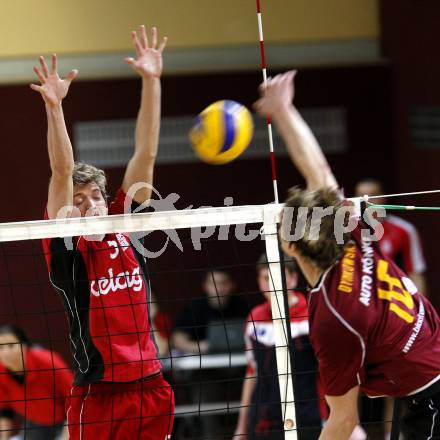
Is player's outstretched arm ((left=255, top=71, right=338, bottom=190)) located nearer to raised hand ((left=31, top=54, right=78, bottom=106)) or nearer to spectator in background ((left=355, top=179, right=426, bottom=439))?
raised hand ((left=31, top=54, right=78, bottom=106))

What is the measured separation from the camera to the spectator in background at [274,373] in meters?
5.61

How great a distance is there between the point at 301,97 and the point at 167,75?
123 centimetres

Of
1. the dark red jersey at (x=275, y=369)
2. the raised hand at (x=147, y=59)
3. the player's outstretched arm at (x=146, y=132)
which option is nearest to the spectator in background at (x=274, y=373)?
the dark red jersey at (x=275, y=369)

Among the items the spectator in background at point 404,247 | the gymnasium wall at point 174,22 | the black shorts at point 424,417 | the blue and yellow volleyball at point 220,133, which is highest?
the gymnasium wall at point 174,22

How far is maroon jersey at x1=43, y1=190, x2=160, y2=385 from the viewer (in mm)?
4184

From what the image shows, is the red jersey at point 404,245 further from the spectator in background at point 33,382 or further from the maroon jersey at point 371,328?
the maroon jersey at point 371,328

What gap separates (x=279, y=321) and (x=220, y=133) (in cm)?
87

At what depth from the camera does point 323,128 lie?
916 cm

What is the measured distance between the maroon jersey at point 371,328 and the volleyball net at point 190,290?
0.79 metres

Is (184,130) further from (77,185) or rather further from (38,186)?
(77,185)

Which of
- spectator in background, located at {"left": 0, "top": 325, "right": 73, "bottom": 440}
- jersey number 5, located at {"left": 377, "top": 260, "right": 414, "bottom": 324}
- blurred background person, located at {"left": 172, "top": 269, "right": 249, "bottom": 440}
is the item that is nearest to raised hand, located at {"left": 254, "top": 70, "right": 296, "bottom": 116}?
jersey number 5, located at {"left": 377, "top": 260, "right": 414, "bottom": 324}

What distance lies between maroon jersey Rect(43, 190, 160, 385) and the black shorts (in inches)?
44.3

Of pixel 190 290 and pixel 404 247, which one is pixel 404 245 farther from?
pixel 190 290

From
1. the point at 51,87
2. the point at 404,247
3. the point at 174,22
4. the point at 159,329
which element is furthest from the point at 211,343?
the point at 51,87
